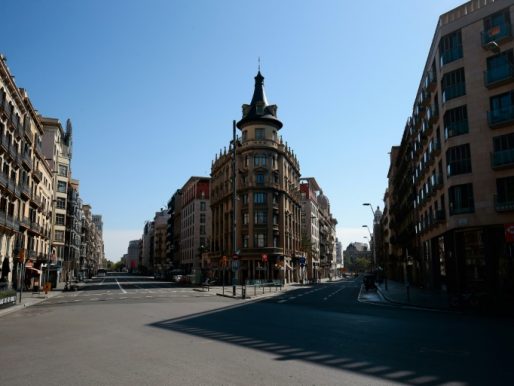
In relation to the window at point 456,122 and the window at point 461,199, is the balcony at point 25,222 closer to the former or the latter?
the window at point 461,199

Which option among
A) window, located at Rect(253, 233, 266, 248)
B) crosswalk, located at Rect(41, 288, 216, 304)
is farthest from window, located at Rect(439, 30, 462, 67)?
window, located at Rect(253, 233, 266, 248)

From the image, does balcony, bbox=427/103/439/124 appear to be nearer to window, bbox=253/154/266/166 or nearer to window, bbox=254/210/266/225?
window, bbox=253/154/266/166

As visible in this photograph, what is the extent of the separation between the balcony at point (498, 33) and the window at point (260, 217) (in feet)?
144

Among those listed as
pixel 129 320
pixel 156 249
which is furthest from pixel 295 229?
pixel 156 249

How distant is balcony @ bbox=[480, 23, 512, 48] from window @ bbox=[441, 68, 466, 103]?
2668mm

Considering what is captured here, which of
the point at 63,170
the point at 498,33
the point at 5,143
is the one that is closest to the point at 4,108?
the point at 5,143

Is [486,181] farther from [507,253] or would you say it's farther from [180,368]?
[180,368]

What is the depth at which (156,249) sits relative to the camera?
17388 centimetres

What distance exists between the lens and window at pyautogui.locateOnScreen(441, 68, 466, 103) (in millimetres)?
32781

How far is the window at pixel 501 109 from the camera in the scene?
29.8 m

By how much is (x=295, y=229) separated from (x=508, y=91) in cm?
5614

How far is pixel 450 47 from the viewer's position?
3406 cm

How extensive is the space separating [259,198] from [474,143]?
139ft

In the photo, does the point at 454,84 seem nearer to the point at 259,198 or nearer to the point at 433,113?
the point at 433,113
